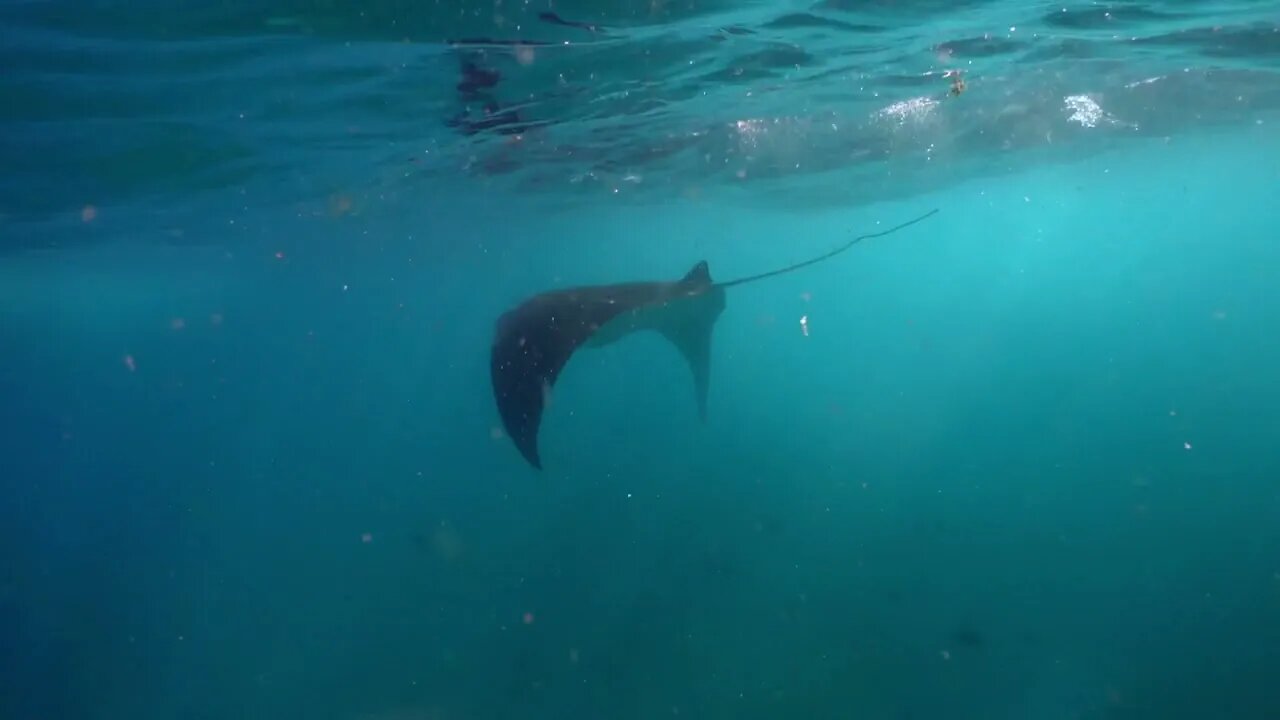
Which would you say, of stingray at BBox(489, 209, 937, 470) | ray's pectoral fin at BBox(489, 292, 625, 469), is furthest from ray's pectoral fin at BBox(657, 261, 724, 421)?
ray's pectoral fin at BBox(489, 292, 625, 469)

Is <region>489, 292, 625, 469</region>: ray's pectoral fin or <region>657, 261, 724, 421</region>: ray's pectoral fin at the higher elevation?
<region>489, 292, 625, 469</region>: ray's pectoral fin

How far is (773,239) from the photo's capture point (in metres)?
49.8

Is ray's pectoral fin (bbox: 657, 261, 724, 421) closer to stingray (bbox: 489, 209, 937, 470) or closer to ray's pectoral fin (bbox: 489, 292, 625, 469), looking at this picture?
stingray (bbox: 489, 209, 937, 470)

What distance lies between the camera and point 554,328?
327 inches

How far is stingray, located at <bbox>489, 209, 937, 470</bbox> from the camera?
746 centimetres

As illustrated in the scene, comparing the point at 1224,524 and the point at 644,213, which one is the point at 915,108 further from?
the point at 644,213

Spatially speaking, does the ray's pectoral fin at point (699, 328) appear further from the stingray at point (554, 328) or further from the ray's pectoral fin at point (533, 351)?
the ray's pectoral fin at point (533, 351)

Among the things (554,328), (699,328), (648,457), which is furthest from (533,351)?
(648,457)

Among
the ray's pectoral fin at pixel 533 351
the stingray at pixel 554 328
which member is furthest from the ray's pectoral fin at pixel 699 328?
the ray's pectoral fin at pixel 533 351

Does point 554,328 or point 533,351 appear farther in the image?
point 554,328

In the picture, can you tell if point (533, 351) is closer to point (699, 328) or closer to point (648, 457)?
point (699, 328)

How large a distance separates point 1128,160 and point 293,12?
31.9 meters

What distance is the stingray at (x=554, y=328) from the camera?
7.46 meters

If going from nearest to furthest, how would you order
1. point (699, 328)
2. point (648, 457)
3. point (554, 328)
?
point (554, 328), point (699, 328), point (648, 457)
